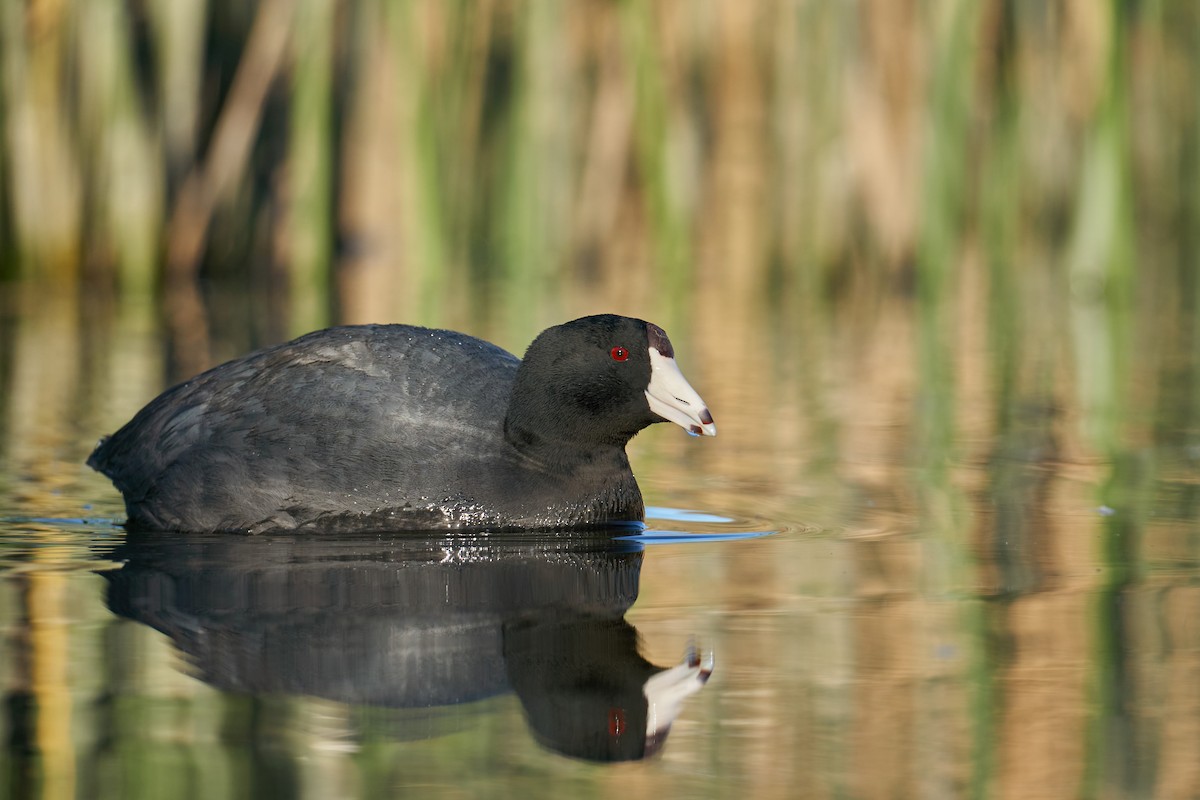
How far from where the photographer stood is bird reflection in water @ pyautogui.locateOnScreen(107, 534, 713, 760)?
9.96 ft

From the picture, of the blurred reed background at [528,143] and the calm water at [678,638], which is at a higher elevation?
the blurred reed background at [528,143]

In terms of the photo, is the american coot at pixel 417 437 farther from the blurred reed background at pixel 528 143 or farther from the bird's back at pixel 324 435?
the blurred reed background at pixel 528 143

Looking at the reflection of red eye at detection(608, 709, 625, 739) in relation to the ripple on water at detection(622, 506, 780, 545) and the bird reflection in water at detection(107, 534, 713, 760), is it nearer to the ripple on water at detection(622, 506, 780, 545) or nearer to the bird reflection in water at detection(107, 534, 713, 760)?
the bird reflection in water at detection(107, 534, 713, 760)

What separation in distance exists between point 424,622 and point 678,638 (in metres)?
0.49

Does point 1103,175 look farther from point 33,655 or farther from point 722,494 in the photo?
point 33,655

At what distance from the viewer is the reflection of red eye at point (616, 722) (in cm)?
283

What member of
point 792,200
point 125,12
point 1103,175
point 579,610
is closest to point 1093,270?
point 1103,175

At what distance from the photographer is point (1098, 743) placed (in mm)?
2734

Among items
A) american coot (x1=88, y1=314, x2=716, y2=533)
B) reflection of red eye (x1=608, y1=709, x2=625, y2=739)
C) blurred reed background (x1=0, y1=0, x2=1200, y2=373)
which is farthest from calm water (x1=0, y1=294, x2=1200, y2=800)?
blurred reed background (x1=0, y1=0, x2=1200, y2=373)

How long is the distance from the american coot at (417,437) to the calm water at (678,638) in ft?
0.42

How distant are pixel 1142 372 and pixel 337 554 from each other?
15.3 feet

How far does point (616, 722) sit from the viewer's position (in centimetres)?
288

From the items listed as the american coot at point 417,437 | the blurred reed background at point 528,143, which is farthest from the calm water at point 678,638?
the blurred reed background at point 528,143

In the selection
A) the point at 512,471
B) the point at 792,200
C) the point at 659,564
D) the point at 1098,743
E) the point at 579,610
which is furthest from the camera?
the point at 792,200
